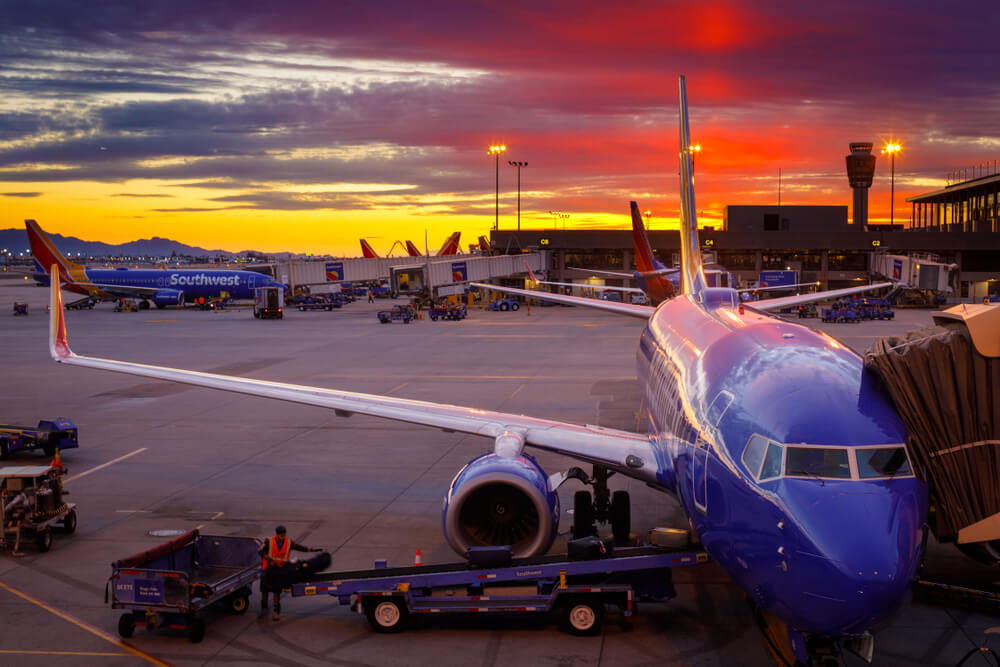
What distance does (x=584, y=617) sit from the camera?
1295 centimetres

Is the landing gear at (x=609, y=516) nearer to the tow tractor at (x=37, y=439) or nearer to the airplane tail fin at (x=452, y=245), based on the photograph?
the tow tractor at (x=37, y=439)

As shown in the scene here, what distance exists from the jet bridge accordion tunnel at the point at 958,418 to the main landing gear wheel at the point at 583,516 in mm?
6629

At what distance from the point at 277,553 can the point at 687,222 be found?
16372mm

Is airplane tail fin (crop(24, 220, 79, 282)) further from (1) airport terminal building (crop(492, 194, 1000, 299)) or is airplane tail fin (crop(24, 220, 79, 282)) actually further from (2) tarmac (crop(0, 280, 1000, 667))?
(1) airport terminal building (crop(492, 194, 1000, 299))

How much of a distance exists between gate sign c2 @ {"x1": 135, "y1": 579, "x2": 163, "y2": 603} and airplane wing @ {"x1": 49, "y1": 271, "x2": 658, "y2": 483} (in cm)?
561

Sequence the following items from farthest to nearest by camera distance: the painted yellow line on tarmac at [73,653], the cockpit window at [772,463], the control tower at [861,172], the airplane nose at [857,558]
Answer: the control tower at [861,172], the painted yellow line on tarmac at [73,653], the cockpit window at [772,463], the airplane nose at [857,558]

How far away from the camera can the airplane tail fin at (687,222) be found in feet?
75.3

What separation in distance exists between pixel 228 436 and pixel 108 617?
1403cm

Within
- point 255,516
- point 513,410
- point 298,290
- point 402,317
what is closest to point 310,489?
point 255,516

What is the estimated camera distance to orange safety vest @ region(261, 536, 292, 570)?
1368 cm

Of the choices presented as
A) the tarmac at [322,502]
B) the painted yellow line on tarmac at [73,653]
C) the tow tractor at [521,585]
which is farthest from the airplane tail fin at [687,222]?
the painted yellow line on tarmac at [73,653]

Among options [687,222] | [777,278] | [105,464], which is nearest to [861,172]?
[777,278]

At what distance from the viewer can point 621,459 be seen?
14469mm

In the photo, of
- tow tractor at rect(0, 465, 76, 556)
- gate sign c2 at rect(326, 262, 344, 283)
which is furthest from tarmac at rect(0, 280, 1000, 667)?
gate sign c2 at rect(326, 262, 344, 283)
